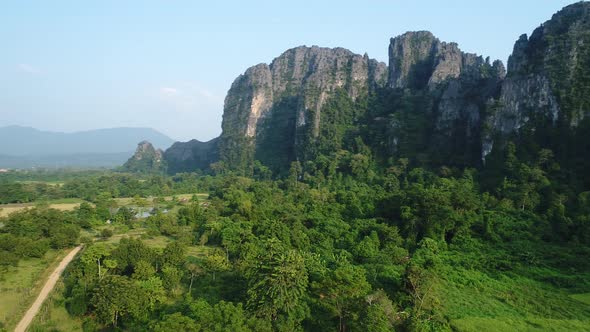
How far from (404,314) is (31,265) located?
23.3 m

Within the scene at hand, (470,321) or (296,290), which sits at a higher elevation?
(296,290)

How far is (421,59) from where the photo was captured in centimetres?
7206

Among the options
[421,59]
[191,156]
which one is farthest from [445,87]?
[191,156]

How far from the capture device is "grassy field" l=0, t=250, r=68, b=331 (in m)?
19.7

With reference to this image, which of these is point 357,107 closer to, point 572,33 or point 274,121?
point 274,121

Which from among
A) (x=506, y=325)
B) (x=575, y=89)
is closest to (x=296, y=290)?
(x=506, y=325)

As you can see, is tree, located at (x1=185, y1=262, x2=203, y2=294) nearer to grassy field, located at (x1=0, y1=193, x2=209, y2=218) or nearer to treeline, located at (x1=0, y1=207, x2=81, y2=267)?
treeline, located at (x1=0, y1=207, x2=81, y2=267)

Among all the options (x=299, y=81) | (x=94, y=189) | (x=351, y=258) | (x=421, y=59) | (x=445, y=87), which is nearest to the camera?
(x=351, y=258)

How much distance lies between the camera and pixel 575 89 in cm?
4012

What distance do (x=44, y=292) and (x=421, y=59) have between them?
66.3 metres

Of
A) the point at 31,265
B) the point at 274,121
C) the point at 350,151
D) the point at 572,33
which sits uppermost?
the point at 572,33

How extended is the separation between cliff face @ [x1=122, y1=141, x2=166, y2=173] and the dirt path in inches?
2686

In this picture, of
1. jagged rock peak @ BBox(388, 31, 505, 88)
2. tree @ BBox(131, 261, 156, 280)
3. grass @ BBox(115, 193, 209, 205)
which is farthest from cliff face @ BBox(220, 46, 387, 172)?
tree @ BBox(131, 261, 156, 280)

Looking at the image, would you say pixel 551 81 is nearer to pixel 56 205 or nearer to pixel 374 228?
pixel 374 228
